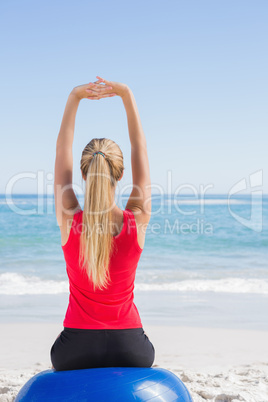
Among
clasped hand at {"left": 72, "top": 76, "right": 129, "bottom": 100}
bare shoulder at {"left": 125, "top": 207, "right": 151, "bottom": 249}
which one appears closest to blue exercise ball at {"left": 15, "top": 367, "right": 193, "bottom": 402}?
bare shoulder at {"left": 125, "top": 207, "right": 151, "bottom": 249}

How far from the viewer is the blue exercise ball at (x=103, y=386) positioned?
1.94 m

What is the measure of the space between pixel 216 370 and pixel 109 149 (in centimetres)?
276

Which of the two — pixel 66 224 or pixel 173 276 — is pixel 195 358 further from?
pixel 173 276

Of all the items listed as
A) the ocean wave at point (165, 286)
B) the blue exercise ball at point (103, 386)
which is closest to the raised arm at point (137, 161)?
Result: the blue exercise ball at point (103, 386)

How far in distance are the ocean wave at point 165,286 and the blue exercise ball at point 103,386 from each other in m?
5.65

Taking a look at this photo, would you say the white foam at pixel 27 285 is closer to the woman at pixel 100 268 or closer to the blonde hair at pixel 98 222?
the woman at pixel 100 268

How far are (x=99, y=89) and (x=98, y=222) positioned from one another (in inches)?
29.5

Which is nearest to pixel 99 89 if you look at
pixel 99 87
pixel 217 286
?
pixel 99 87

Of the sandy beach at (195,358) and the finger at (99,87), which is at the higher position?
the finger at (99,87)

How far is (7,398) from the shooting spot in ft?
10.2

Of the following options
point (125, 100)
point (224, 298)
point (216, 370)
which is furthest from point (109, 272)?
point (224, 298)

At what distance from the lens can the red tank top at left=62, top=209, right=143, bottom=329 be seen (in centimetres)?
206

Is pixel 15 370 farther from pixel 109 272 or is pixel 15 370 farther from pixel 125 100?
pixel 125 100

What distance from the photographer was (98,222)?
2.04 metres
